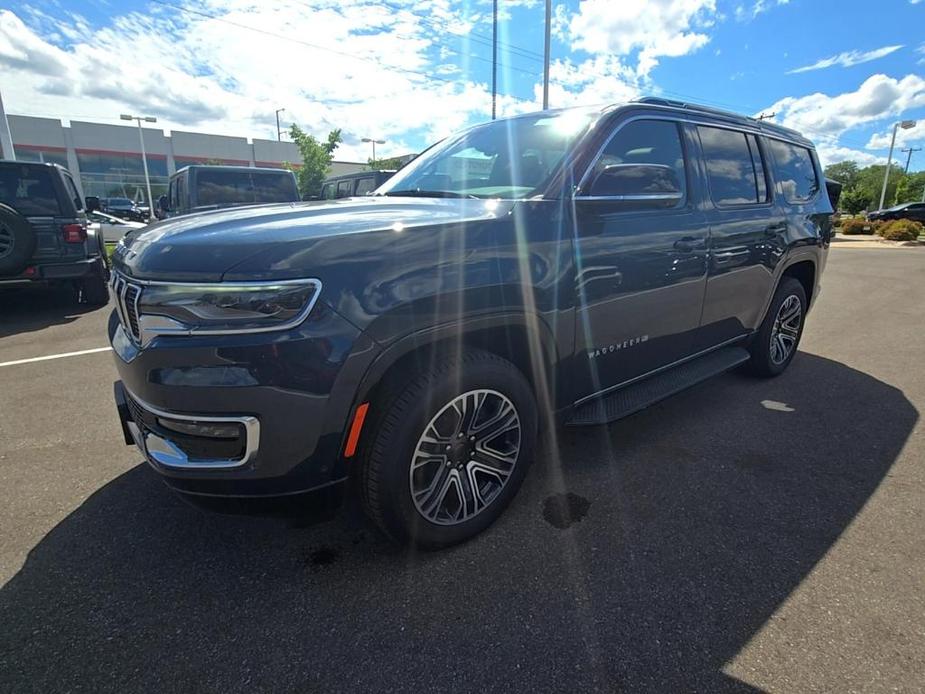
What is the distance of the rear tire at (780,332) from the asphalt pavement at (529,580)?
39.5 inches

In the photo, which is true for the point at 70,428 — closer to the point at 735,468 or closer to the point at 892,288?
the point at 735,468

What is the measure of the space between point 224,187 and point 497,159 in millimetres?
6784

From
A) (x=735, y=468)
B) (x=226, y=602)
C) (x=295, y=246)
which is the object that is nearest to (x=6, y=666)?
(x=226, y=602)

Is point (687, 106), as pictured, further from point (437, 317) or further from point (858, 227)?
point (858, 227)

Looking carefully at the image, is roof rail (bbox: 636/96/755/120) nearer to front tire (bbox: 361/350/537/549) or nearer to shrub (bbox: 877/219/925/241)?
front tire (bbox: 361/350/537/549)

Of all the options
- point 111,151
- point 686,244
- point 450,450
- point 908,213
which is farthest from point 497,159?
point 111,151

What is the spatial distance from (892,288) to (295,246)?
39.0ft

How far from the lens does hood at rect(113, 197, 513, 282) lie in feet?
5.95

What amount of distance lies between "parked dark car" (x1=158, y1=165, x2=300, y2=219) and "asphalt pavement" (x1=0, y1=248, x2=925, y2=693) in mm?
5461

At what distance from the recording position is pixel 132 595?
2078 millimetres

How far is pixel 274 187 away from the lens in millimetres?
8758

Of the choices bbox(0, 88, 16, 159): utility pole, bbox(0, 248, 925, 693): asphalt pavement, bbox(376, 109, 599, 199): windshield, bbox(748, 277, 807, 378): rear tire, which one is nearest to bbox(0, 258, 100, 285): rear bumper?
bbox(0, 248, 925, 693): asphalt pavement

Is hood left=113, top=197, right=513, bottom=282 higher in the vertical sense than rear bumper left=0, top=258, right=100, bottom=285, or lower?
higher

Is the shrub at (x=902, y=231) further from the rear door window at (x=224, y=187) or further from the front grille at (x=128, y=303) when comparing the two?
the front grille at (x=128, y=303)
